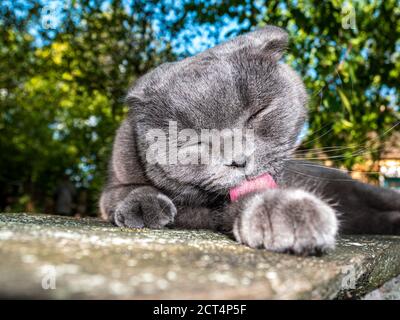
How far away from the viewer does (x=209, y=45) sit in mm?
2908

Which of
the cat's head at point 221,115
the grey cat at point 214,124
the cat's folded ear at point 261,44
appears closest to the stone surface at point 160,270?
the grey cat at point 214,124

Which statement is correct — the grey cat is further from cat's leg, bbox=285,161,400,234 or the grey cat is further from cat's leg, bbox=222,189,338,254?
cat's leg, bbox=285,161,400,234

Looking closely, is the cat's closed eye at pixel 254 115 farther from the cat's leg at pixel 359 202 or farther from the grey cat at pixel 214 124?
the cat's leg at pixel 359 202

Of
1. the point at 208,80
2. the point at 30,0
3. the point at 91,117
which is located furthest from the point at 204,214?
the point at 91,117

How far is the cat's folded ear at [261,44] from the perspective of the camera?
1646 mm

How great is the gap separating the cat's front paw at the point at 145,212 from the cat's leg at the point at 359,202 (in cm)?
75

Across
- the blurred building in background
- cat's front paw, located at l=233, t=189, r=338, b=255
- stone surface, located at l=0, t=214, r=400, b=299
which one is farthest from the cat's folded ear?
the blurred building in background

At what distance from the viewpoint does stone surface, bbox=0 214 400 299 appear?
0.55 metres

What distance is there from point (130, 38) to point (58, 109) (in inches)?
157

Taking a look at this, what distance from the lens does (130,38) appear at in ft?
11.8

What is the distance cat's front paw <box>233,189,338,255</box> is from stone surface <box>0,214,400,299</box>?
0.12 feet

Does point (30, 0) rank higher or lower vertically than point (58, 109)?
higher
